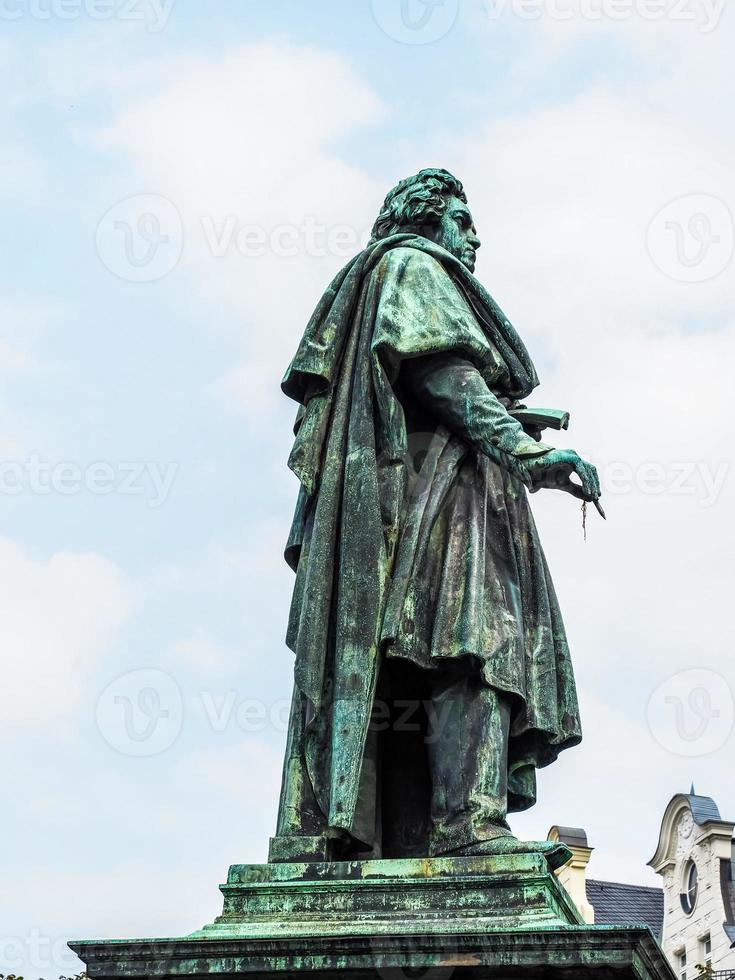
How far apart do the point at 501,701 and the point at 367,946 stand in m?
Result: 1.77

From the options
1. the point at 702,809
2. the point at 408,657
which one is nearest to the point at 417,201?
the point at 408,657

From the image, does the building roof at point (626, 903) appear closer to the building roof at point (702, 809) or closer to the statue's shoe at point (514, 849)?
the building roof at point (702, 809)

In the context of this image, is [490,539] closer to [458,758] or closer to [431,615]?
[431,615]

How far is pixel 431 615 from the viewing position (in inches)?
371

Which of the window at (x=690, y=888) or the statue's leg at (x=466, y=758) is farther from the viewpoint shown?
the window at (x=690, y=888)

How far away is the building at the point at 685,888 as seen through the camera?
34.7 meters

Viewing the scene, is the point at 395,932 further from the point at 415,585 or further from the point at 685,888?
the point at 685,888

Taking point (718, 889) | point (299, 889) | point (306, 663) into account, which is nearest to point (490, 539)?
point (306, 663)

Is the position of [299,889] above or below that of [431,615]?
below

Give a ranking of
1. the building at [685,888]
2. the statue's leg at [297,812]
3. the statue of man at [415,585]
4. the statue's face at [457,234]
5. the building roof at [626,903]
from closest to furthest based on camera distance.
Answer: the statue's leg at [297,812], the statue of man at [415,585], the statue's face at [457,234], the building at [685,888], the building roof at [626,903]

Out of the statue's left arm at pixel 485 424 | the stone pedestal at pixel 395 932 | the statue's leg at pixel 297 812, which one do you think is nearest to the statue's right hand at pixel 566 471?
the statue's left arm at pixel 485 424

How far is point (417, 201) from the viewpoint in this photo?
10867mm

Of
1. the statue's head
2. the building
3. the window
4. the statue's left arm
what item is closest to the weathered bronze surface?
the statue's left arm

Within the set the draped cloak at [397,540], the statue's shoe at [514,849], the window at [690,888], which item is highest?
the window at [690,888]
